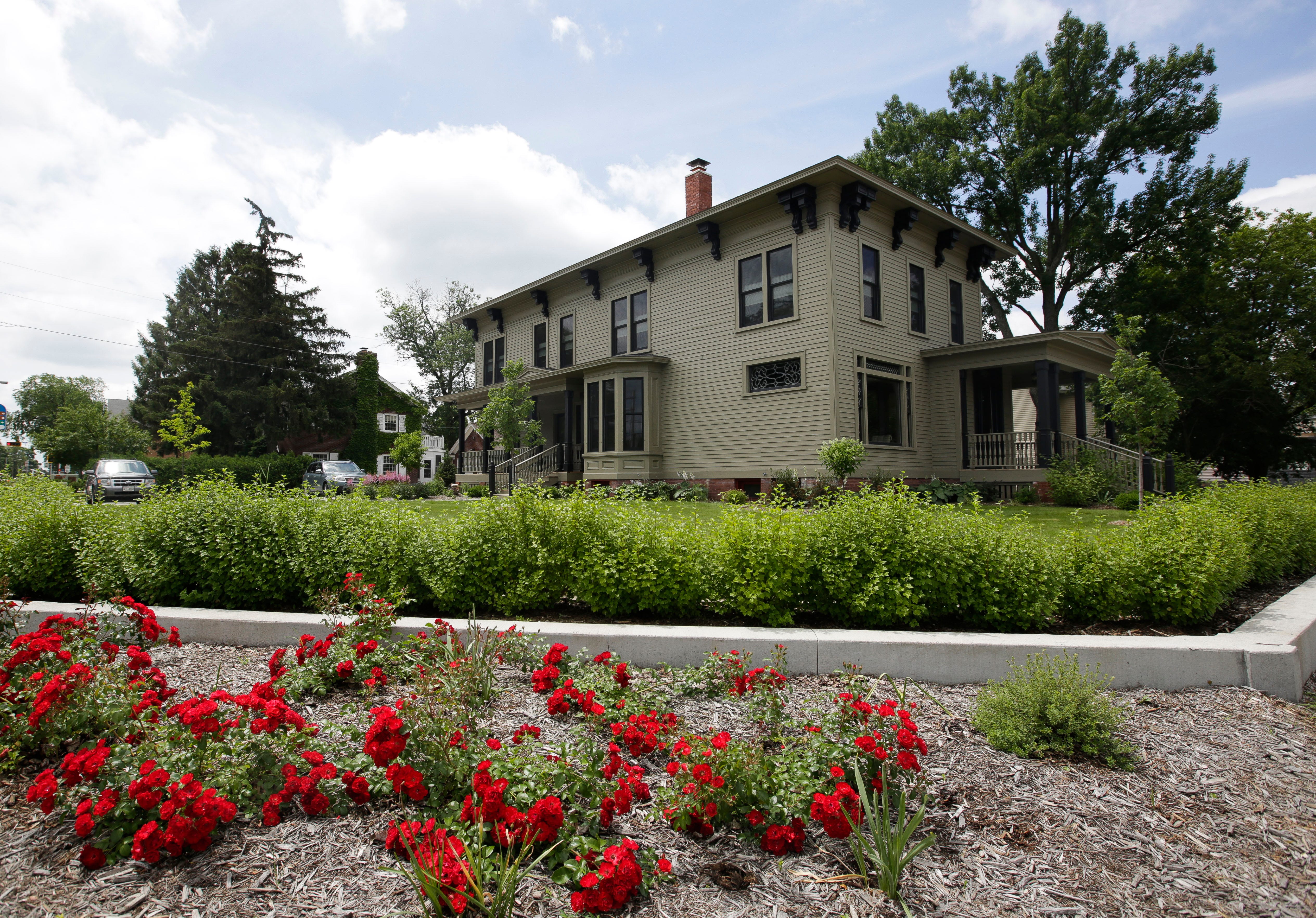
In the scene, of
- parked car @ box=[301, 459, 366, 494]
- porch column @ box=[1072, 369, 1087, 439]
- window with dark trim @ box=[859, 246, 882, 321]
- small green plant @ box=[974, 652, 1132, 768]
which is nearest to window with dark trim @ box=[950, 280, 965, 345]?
porch column @ box=[1072, 369, 1087, 439]

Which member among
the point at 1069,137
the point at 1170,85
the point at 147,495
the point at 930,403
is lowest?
the point at 147,495

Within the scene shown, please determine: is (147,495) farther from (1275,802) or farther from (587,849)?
(1275,802)

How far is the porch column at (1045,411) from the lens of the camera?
45.7 feet

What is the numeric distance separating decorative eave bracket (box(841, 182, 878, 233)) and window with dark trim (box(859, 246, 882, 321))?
774mm

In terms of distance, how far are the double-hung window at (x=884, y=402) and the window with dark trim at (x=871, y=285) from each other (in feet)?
3.71

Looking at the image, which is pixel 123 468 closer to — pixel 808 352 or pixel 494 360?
pixel 494 360

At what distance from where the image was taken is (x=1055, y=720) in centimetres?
276

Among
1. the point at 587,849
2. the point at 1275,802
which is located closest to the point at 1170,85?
the point at 1275,802

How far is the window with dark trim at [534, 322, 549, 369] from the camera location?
21.2 meters

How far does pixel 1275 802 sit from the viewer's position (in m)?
2.49

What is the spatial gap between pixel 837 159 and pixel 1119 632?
11.1 m

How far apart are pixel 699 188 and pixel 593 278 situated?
13.3 feet

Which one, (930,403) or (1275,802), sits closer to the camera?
(1275,802)

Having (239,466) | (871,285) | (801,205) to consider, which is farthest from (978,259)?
(239,466)
